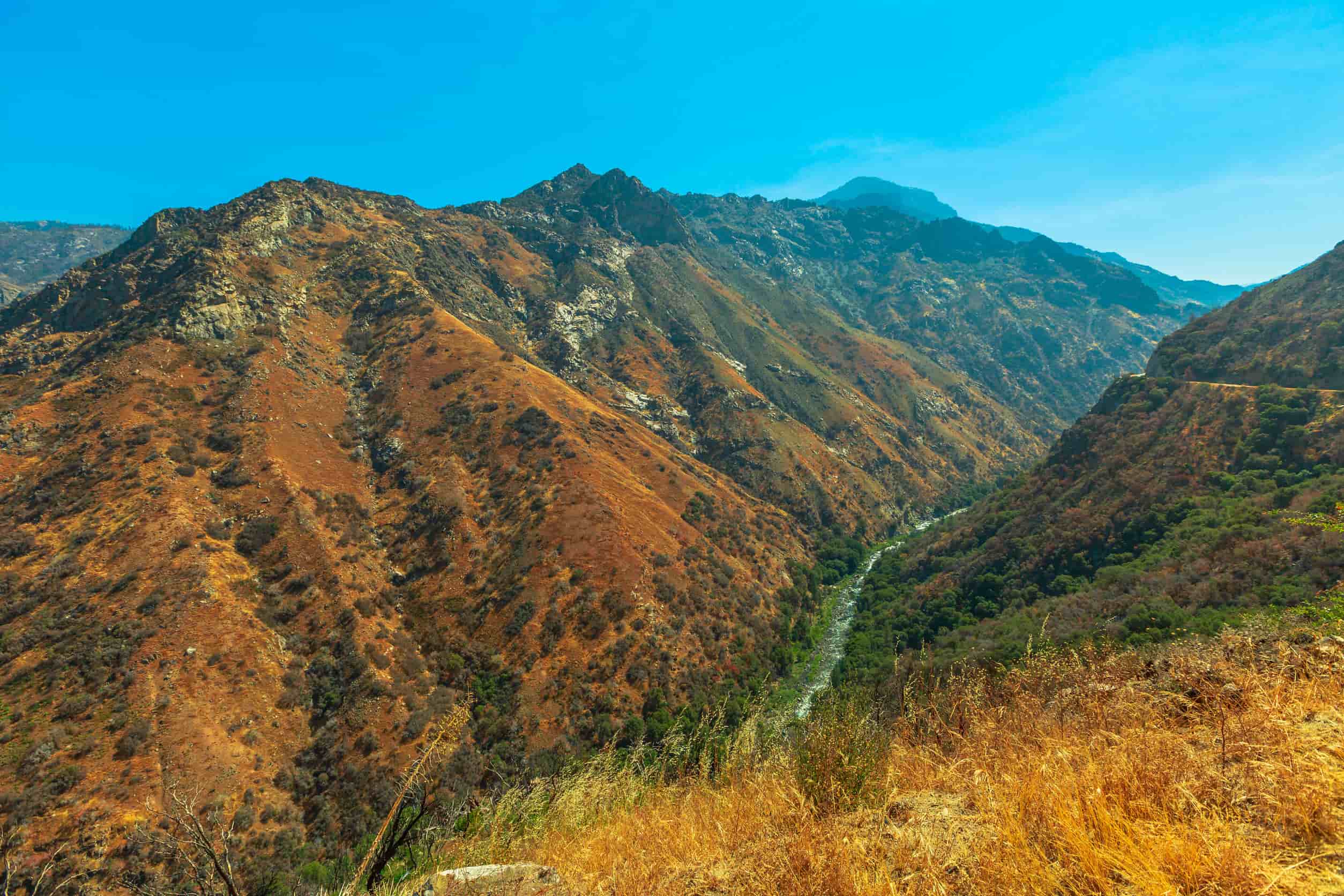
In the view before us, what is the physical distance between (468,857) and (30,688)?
5416cm

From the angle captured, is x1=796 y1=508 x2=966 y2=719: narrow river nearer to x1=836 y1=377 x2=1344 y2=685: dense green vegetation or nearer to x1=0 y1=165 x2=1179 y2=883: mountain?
x1=836 y1=377 x2=1344 y2=685: dense green vegetation

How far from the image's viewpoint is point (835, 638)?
75.4 metres

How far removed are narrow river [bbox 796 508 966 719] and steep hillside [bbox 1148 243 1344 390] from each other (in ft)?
190

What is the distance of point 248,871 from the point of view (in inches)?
1270

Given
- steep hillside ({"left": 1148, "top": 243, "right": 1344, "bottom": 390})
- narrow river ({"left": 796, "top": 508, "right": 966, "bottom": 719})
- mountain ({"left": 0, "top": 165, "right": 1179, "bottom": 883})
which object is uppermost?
steep hillside ({"left": 1148, "top": 243, "right": 1344, "bottom": 390})

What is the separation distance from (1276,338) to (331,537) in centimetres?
13426

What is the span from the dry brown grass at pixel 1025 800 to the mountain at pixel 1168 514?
27.9 metres

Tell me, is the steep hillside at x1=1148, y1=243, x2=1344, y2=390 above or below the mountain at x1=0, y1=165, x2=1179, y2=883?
above

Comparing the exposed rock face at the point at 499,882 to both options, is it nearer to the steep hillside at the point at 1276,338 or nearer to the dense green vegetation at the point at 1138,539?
the dense green vegetation at the point at 1138,539

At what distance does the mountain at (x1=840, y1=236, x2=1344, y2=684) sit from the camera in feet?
134

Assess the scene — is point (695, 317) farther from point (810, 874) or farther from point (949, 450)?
point (810, 874)

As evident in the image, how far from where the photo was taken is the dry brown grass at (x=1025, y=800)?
3.56 metres

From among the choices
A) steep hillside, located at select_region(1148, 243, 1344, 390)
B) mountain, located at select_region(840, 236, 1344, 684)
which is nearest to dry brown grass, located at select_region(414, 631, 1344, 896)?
mountain, located at select_region(840, 236, 1344, 684)

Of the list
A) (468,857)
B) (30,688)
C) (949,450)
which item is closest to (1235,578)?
(468,857)
